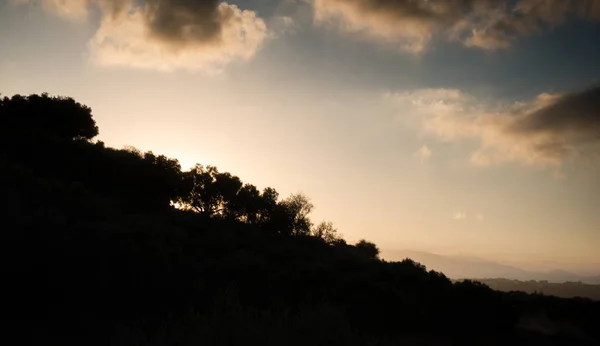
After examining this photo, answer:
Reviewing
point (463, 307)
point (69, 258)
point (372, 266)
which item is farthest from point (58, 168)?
point (463, 307)

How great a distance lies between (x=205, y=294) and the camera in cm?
1844

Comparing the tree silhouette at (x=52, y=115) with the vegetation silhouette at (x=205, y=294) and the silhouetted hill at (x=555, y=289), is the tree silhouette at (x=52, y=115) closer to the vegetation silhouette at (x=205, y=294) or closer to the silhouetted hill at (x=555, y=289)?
the vegetation silhouette at (x=205, y=294)

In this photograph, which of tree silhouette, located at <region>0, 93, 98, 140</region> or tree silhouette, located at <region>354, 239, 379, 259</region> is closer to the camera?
tree silhouette, located at <region>0, 93, 98, 140</region>

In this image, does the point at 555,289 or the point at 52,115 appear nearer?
the point at 52,115

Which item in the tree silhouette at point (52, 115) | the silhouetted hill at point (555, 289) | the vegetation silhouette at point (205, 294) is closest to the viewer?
the vegetation silhouette at point (205, 294)

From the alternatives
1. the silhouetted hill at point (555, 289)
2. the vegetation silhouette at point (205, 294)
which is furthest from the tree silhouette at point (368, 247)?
the vegetation silhouette at point (205, 294)

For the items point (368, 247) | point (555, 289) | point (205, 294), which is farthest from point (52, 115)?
point (555, 289)

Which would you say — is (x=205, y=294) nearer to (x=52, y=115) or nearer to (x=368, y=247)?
(x=52, y=115)

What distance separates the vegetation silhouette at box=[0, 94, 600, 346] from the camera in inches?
410

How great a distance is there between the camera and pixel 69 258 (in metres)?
16.6

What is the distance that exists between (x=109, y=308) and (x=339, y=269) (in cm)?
1851

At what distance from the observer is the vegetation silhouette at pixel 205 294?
10414 mm

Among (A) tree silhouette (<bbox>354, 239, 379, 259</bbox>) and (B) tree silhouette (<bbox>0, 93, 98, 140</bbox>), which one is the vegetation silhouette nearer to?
(B) tree silhouette (<bbox>0, 93, 98, 140</bbox>)

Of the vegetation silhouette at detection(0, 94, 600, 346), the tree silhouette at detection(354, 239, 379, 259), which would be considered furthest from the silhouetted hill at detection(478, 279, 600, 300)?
Answer: the tree silhouette at detection(354, 239, 379, 259)
